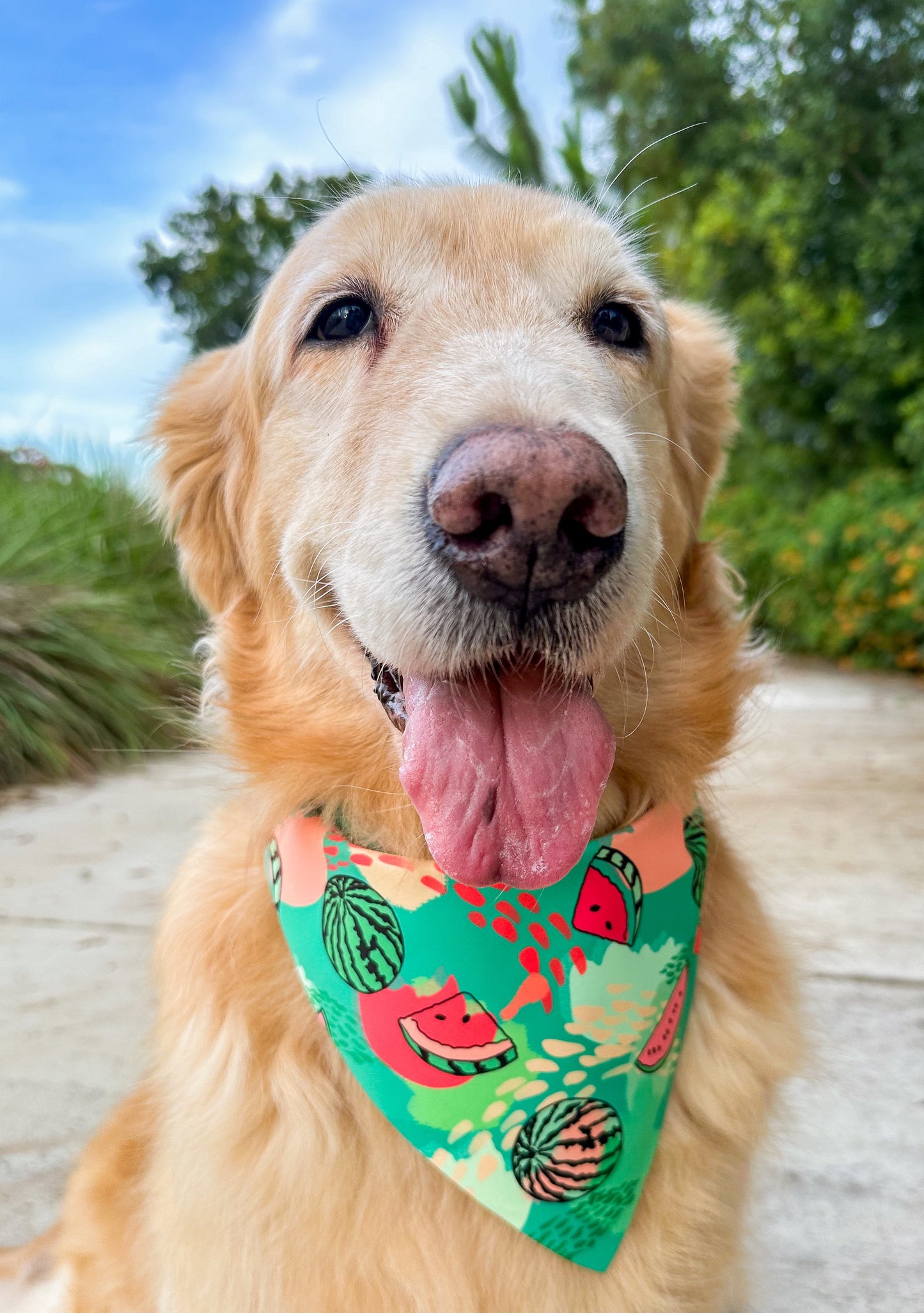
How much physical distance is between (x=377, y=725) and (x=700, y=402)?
131 cm

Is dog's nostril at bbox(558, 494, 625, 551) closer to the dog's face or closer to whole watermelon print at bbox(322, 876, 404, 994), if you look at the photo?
the dog's face

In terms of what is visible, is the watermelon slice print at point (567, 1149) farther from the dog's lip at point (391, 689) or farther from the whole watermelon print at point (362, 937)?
the dog's lip at point (391, 689)

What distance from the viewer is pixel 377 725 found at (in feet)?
6.82

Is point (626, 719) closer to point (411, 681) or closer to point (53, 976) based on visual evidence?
point (411, 681)

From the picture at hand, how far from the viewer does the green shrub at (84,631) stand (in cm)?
639

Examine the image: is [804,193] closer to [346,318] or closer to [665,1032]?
[346,318]

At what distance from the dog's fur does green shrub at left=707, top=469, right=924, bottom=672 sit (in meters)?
7.75

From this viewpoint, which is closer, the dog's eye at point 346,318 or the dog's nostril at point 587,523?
the dog's nostril at point 587,523

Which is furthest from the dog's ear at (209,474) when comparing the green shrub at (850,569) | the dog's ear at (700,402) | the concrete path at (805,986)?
the green shrub at (850,569)

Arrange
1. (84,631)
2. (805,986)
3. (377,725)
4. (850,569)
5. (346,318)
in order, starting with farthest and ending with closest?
(850,569) < (84,631) < (805,986) < (346,318) < (377,725)

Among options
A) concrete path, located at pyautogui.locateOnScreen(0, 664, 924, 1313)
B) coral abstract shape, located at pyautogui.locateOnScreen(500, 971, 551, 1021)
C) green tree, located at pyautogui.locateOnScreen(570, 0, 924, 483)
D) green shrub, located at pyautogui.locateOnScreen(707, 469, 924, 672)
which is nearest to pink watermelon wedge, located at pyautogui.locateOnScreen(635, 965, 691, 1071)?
coral abstract shape, located at pyautogui.locateOnScreen(500, 971, 551, 1021)

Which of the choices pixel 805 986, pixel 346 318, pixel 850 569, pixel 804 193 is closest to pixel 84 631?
pixel 346 318

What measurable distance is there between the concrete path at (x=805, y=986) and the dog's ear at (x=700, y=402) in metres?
0.63

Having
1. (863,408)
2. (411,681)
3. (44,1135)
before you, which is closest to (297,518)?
(411,681)
